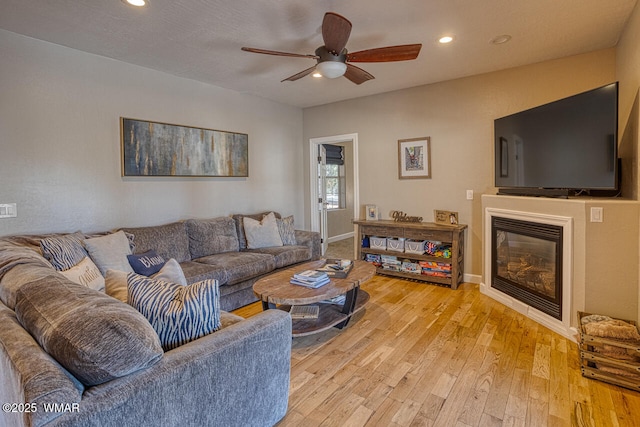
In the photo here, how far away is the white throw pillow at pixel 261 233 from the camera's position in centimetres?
405

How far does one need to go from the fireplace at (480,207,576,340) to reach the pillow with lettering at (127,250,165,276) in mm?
3410

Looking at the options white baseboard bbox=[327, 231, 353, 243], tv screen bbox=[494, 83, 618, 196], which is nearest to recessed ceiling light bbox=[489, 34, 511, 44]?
tv screen bbox=[494, 83, 618, 196]

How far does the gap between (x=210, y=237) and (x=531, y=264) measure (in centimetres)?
337

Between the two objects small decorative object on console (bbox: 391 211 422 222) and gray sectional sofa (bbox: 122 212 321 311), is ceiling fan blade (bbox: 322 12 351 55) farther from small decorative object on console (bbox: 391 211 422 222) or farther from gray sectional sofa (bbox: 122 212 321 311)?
small decorative object on console (bbox: 391 211 422 222)

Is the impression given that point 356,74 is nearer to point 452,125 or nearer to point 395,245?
point 452,125

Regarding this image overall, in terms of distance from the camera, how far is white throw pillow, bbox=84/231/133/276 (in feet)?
8.70

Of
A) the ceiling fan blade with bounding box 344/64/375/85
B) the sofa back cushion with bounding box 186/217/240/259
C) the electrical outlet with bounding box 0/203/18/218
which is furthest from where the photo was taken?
the sofa back cushion with bounding box 186/217/240/259

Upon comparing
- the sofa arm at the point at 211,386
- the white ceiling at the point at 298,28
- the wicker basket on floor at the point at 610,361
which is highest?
the white ceiling at the point at 298,28

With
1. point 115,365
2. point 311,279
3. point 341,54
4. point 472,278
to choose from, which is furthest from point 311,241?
point 115,365

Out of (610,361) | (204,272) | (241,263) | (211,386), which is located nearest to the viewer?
(211,386)

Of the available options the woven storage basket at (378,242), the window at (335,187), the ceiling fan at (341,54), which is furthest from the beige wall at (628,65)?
the window at (335,187)

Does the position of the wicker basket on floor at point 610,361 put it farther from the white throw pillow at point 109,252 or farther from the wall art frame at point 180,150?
the wall art frame at point 180,150

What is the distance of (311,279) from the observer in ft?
8.50

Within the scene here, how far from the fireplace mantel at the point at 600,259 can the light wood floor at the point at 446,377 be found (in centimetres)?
36
